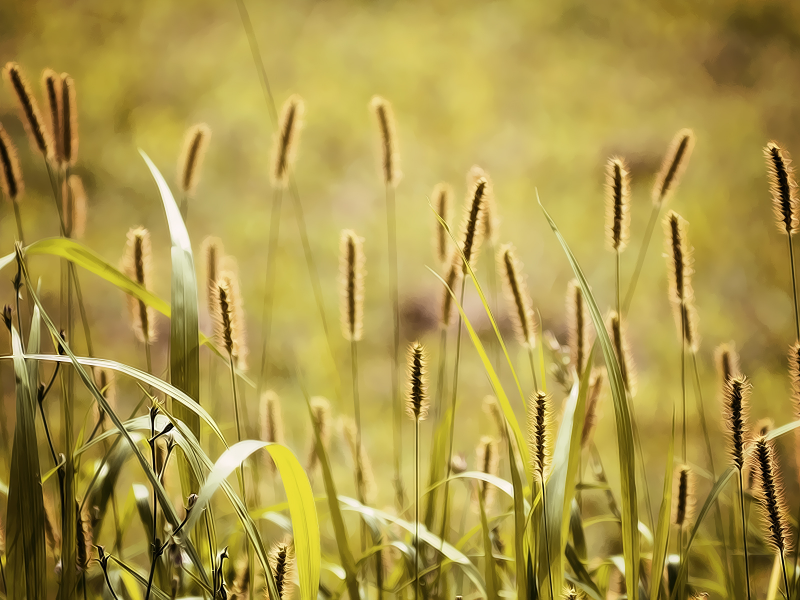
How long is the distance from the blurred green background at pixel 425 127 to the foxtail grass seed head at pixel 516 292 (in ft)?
1.75

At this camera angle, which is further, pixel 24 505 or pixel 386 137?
pixel 386 137

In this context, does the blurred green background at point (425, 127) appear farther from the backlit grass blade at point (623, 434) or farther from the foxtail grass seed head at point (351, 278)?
the backlit grass blade at point (623, 434)

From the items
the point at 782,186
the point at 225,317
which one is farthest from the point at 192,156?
the point at 782,186

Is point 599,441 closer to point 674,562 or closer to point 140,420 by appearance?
point 674,562

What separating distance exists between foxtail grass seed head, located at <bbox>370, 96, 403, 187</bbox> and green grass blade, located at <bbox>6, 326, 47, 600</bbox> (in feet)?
1.41

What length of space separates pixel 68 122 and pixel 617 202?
0.54 m

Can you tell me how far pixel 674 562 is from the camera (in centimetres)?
44

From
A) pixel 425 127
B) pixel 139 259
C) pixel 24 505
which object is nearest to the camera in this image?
pixel 24 505

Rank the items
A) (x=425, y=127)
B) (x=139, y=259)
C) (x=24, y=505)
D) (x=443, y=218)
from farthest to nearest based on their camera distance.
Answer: (x=425, y=127) < (x=443, y=218) < (x=139, y=259) < (x=24, y=505)

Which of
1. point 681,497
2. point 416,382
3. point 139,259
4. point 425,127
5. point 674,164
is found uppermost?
point 425,127

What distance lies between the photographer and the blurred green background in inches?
39.7

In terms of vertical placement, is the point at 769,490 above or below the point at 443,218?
below

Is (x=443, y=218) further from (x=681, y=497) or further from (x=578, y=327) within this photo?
(x=681, y=497)

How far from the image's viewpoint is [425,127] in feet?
3.69
